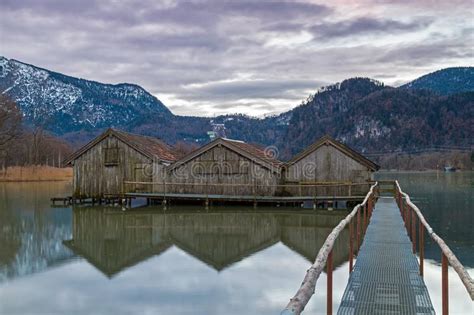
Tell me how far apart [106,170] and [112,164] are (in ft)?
2.12

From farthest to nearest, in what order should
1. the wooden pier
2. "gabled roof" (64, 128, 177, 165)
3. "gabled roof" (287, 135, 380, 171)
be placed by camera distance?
"gabled roof" (64, 128, 177, 165)
"gabled roof" (287, 135, 380, 171)
the wooden pier

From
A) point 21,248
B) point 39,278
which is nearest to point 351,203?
point 21,248

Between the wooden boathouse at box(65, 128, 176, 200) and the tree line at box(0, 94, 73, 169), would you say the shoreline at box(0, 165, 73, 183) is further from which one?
the wooden boathouse at box(65, 128, 176, 200)

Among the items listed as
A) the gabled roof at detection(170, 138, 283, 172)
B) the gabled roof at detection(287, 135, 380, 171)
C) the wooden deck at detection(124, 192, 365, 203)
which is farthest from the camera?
the gabled roof at detection(170, 138, 283, 172)

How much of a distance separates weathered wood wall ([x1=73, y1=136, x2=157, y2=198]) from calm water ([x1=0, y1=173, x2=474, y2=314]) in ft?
20.2

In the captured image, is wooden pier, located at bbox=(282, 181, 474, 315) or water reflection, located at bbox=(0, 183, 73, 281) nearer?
wooden pier, located at bbox=(282, 181, 474, 315)

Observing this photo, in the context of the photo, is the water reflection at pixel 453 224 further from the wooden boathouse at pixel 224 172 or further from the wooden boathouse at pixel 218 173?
the wooden boathouse at pixel 224 172

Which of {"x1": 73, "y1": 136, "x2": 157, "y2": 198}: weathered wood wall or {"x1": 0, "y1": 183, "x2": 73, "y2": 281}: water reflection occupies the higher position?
{"x1": 73, "y1": 136, "x2": 157, "y2": 198}: weathered wood wall

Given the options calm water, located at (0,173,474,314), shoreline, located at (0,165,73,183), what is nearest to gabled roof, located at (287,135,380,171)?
calm water, located at (0,173,474,314)

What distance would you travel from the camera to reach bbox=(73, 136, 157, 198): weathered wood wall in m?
38.0

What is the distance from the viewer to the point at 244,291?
521 inches

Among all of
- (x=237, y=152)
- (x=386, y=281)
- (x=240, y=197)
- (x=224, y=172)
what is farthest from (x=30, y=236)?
(x=386, y=281)

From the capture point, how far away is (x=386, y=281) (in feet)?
33.0

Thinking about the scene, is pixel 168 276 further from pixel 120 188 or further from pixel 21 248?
pixel 120 188
